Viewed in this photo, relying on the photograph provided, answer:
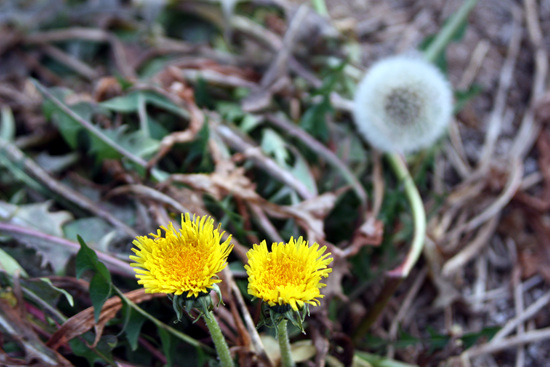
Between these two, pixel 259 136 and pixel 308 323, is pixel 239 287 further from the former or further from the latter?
pixel 259 136

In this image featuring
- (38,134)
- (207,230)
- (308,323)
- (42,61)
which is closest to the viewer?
(207,230)

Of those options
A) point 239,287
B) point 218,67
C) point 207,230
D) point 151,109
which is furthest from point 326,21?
point 207,230

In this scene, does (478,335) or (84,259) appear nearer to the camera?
(84,259)

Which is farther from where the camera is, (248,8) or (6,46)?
(248,8)

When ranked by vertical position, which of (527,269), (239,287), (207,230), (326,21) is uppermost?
(326,21)

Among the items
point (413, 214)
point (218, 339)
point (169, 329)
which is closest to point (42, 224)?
point (169, 329)

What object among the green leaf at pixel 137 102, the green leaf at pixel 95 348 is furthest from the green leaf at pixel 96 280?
the green leaf at pixel 137 102

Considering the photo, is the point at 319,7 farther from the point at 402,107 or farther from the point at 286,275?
the point at 286,275

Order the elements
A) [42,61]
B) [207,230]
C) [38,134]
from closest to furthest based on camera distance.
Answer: [207,230], [38,134], [42,61]
